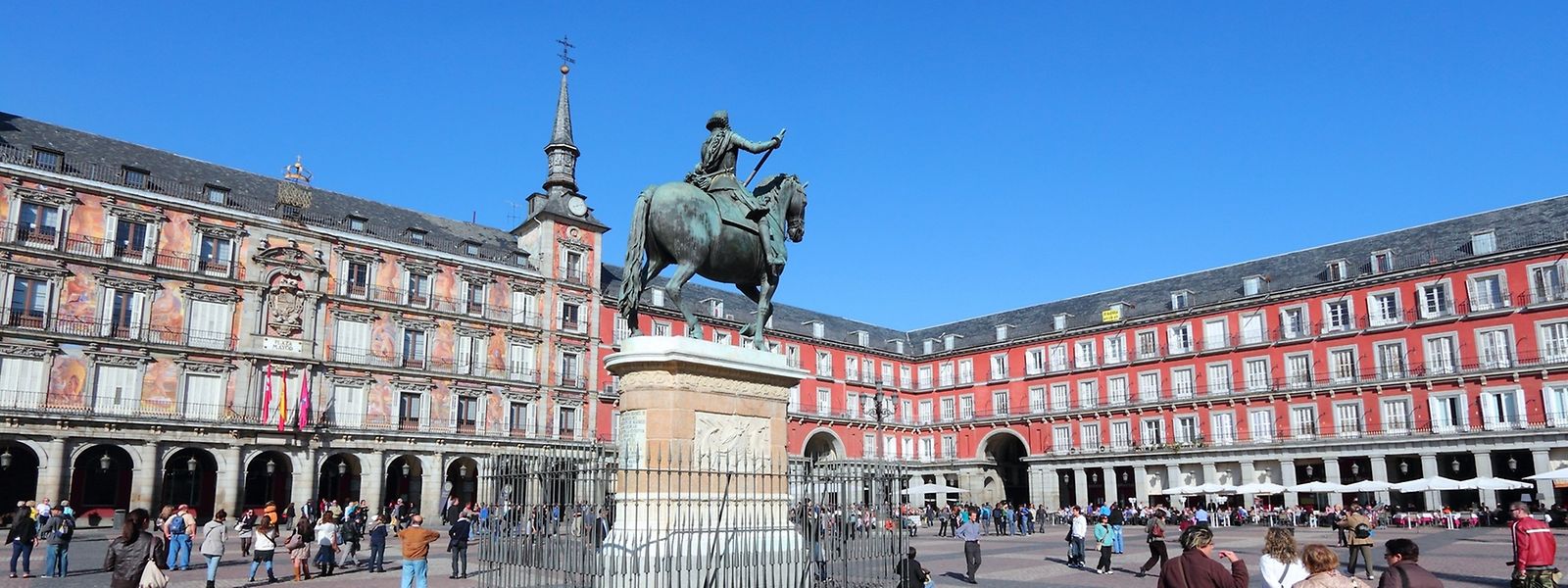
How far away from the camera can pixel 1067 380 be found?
181ft

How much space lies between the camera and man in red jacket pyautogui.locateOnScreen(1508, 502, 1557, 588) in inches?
410

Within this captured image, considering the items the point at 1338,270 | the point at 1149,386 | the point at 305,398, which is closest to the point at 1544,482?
the point at 1338,270

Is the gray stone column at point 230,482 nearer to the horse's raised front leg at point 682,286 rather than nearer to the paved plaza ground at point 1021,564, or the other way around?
the paved plaza ground at point 1021,564

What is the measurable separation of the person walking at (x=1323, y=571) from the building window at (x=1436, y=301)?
4388 centimetres

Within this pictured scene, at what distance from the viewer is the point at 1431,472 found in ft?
135

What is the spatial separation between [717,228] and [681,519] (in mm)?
2879

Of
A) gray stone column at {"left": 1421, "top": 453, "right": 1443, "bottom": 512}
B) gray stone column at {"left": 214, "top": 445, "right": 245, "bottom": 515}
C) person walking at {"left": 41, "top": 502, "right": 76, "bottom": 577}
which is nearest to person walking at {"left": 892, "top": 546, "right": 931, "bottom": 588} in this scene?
person walking at {"left": 41, "top": 502, "right": 76, "bottom": 577}

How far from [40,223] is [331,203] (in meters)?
11.1

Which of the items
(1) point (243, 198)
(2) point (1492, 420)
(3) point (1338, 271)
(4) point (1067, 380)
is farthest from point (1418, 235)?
(1) point (243, 198)

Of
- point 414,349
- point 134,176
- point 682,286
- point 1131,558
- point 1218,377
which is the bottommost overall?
point 1131,558

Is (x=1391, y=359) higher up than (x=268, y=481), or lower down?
higher up

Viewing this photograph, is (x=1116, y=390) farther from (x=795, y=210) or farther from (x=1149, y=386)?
(x=795, y=210)

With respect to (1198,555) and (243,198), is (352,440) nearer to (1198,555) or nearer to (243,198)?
(243,198)

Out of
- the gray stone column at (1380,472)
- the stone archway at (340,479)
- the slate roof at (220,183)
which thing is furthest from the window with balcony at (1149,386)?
the stone archway at (340,479)
